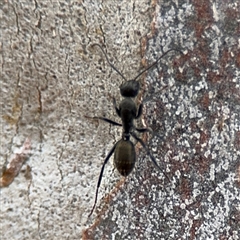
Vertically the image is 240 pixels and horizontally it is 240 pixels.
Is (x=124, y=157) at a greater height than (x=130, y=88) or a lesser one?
lesser

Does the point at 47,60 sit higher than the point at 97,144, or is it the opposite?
the point at 47,60

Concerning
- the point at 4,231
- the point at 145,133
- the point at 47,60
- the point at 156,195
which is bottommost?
the point at 4,231

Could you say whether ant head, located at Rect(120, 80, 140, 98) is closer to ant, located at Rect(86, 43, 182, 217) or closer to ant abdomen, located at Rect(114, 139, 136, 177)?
ant, located at Rect(86, 43, 182, 217)

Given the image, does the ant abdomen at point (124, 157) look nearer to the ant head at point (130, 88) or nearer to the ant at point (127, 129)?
the ant at point (127, 129)

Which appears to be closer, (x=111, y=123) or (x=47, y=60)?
(x=47, y=60)

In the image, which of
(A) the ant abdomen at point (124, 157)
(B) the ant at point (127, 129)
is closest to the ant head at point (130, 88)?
(B) the ant at point (127, 129)

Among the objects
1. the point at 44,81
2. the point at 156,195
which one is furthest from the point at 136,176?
the point at 44,81

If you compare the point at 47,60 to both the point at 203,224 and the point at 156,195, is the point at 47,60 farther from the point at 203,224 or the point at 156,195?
the point at 203,224
